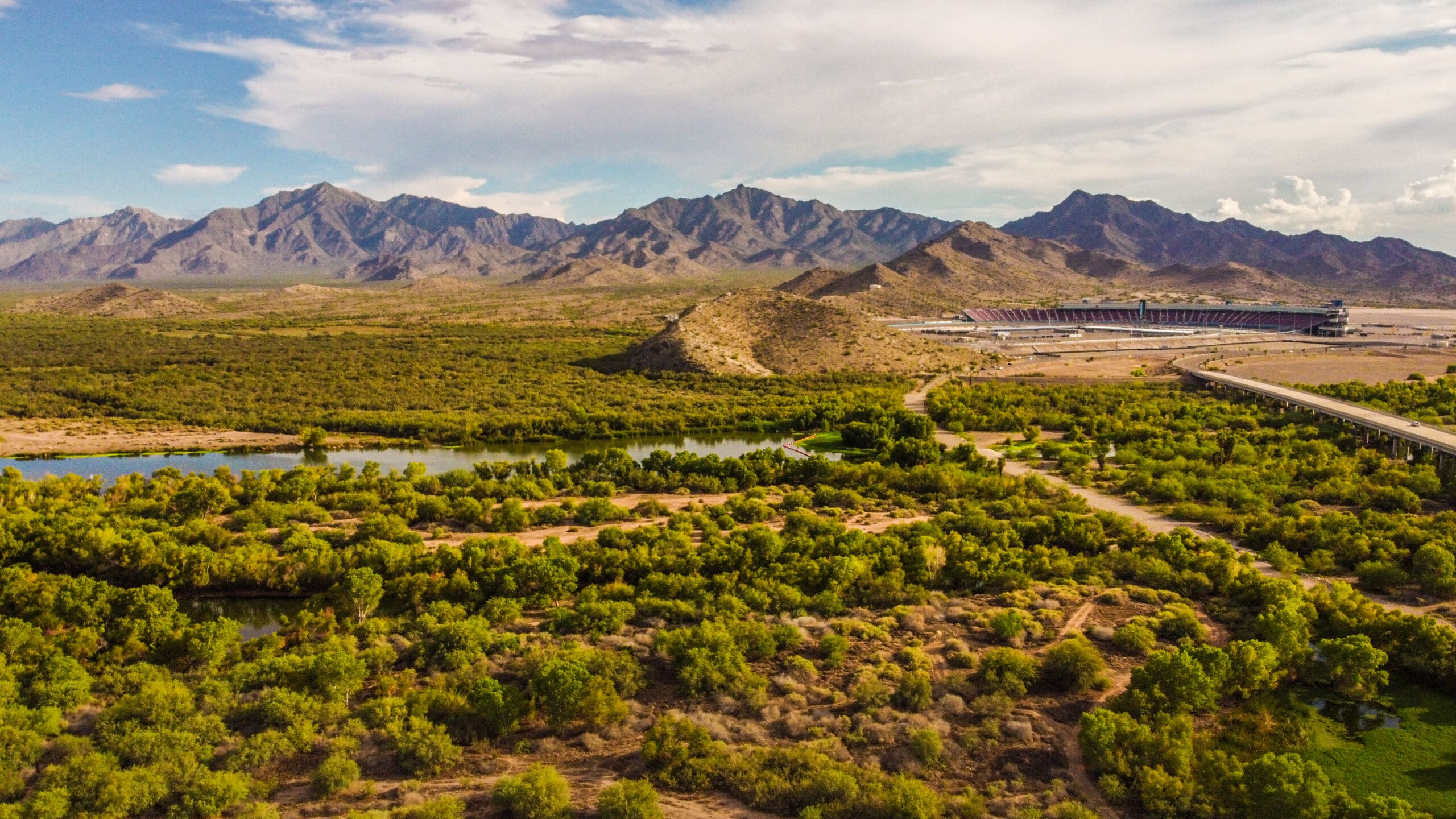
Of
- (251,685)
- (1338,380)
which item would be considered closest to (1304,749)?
(251,685)

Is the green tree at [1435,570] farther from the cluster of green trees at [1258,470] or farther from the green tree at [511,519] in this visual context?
the green tree at [511,519]

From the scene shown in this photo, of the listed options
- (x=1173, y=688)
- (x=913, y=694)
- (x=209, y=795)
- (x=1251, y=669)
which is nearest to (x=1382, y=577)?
(x=1251, y=669)

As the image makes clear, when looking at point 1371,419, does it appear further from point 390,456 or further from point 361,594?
point 390,456

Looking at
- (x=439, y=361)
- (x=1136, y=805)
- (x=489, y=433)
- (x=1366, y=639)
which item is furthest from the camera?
(x=439, y=361)

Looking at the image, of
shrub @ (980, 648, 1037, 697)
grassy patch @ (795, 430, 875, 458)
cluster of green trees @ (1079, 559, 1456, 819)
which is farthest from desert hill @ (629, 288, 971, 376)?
shrub @ (980, 648, 1037, 697)

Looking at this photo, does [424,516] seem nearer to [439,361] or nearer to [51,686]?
[51,686]

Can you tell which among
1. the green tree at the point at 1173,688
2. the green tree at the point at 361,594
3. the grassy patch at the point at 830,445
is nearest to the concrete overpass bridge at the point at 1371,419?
the grassy patch at the point at 830,445
